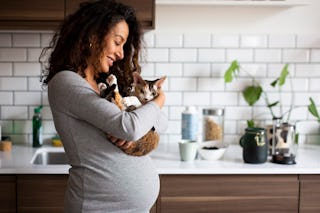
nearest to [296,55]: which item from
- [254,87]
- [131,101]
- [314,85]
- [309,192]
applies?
[314,85]

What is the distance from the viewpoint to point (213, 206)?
7.69ft

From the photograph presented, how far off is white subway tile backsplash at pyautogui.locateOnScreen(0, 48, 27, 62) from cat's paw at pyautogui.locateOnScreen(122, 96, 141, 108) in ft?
4.04

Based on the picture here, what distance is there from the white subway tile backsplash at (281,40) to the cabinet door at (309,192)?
2.87ft

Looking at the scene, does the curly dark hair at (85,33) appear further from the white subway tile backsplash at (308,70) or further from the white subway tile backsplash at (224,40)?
the white subway tile backsplash at (308,70)

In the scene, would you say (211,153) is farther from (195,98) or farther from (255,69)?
(255,69)

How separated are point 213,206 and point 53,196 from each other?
29.9 inches

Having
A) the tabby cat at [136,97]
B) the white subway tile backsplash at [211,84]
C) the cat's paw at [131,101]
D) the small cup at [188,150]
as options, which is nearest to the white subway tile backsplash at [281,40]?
the white subway tile backsplash at [211,84]

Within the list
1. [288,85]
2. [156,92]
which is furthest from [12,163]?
[288,85]

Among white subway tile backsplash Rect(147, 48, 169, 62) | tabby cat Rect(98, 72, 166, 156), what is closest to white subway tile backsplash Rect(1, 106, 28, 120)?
white subway tile backsplash Rect(147, 48, 169, 62)

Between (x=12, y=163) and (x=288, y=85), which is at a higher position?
(x=288, y=85)

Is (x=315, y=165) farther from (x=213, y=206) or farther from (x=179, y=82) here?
(x=179, y=82)

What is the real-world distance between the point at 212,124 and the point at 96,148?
1.10 metres

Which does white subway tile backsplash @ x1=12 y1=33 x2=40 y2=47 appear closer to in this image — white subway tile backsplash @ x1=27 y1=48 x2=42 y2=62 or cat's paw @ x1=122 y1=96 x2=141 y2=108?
white subway tile backsplash @ x1=27 y1=48 x2=42 y2=62

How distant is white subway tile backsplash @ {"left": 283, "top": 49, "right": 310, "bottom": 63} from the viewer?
291 cm
